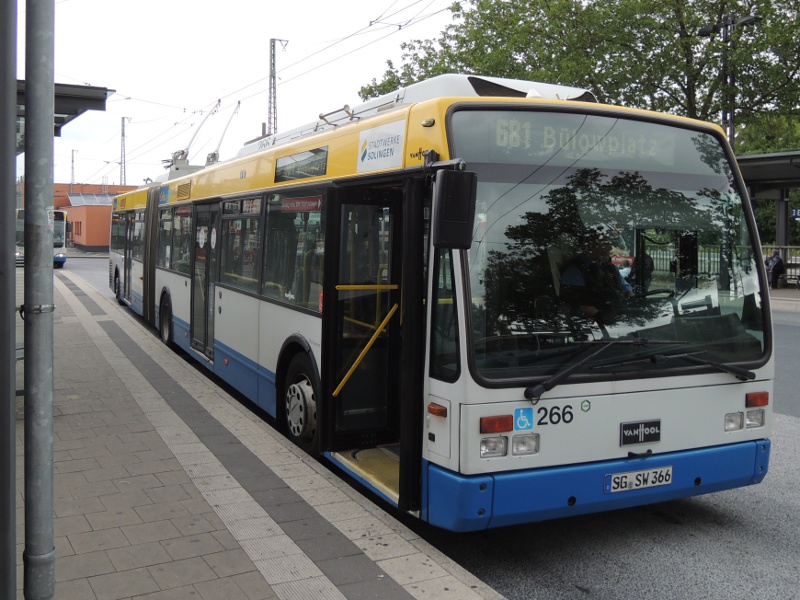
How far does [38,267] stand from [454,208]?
2000 millimetres

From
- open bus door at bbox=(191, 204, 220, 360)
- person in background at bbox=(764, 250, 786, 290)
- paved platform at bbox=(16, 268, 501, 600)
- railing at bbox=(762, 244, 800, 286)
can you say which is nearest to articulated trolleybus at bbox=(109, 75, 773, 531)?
paved platform at bbox=(16, 268, 501, 600)

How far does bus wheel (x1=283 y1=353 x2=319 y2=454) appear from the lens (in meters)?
6.39

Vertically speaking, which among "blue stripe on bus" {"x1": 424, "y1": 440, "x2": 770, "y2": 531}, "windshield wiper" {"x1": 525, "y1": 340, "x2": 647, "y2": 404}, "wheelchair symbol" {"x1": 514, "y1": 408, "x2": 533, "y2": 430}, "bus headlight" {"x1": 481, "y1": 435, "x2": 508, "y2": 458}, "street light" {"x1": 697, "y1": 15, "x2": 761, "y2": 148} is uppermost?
"street light" {"x1": 697, "y1": 15, "x2": 761, "y2": 148}

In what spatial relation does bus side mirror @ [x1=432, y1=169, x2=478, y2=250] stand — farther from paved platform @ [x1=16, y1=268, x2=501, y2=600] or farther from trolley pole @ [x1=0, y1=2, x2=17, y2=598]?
trolley pole @ [x1=0, y1=2, x2=17, y2=598]

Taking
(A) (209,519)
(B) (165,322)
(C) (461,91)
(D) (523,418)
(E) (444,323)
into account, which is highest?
(C) (461,91)

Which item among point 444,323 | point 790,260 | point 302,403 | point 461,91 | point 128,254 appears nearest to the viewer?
point 444,323

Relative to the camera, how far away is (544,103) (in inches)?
188

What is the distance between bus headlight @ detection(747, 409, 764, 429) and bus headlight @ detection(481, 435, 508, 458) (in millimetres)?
1774

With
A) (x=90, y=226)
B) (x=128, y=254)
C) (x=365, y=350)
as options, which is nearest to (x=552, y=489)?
(x=365, y=350)

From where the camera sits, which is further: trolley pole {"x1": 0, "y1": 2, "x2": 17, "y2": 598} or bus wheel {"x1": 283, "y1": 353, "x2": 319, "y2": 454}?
bus wheel {"x1": 283, "y1": 353, "x2": 319, "y2": 454}

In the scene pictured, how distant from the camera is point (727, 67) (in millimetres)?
24969

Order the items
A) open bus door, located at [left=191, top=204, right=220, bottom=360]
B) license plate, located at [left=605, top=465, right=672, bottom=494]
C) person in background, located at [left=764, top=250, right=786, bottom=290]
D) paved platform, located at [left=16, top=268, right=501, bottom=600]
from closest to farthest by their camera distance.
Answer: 1. paved platform, located at [left=16, top=268, right=501, bottom=600]
2. license plate, located at [left=605, top=465, right=672, bottom=494]
3. open bus door, located at [left=191, top=204, right=220, bottom=360]
4. person in background, located at [left=764, top=250, right=786, bottom=290]

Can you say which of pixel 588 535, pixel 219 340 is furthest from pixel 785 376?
pixel 219 340

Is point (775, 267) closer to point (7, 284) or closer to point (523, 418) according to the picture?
point (523, 418)
